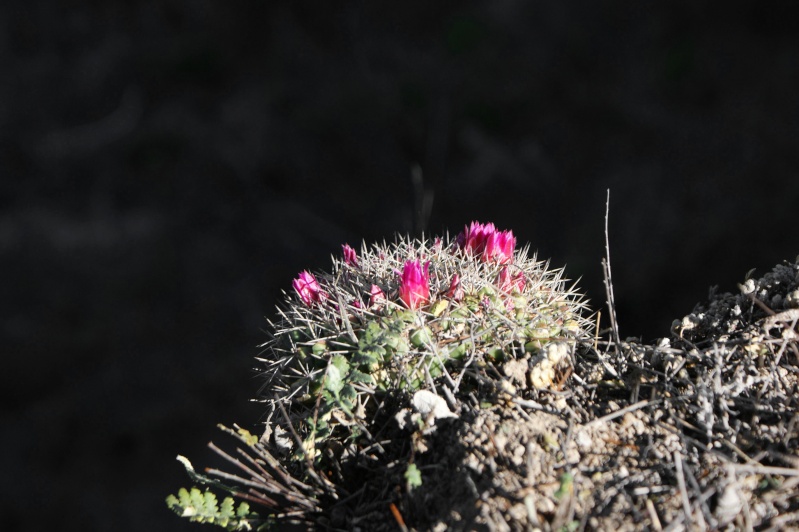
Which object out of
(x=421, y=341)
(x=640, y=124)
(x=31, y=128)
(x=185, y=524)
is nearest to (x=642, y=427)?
(x=421, y=341)

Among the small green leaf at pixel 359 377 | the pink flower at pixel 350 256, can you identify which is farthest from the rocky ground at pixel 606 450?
the pink flower at pixel 350 256

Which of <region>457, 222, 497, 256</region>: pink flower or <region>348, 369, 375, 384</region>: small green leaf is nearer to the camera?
<region>348, 369, 375, 384</region>: small green leaf

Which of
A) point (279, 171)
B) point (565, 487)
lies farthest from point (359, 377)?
point (279, 171)

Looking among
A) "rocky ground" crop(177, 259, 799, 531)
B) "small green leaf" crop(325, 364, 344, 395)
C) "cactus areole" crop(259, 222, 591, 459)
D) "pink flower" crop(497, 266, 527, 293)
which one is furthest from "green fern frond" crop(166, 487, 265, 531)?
"pink flower" crop(497, 266, 527, 293)

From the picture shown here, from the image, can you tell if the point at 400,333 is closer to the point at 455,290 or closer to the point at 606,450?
the point at 455,290

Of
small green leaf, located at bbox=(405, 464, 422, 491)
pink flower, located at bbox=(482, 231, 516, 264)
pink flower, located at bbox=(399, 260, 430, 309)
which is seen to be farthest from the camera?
pink flower, located at bbox=(482, 231, 516, 264)

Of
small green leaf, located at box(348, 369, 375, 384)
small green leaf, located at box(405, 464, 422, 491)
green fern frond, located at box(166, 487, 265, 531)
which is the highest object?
small green leaf, located at box(348, 369, 375, 384)

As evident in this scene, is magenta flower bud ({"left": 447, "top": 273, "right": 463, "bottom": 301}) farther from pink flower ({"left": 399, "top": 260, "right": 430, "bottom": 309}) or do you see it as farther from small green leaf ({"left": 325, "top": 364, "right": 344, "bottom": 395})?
small green leaf ({"left": 325, "top": 364, "right": 344, "bottom": 395})

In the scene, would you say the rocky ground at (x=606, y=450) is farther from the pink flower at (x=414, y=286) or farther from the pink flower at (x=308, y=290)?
the pink flower at (x=308, y=290)
